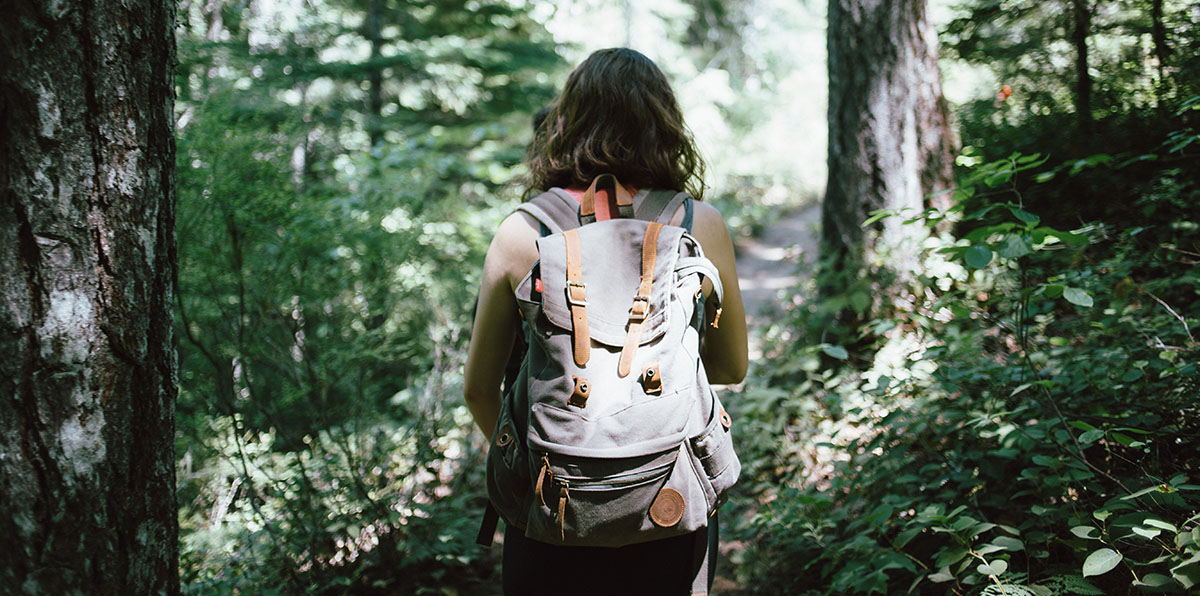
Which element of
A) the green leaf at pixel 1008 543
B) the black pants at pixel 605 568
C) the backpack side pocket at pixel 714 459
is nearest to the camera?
the backpack side pocket at pixel 714 459

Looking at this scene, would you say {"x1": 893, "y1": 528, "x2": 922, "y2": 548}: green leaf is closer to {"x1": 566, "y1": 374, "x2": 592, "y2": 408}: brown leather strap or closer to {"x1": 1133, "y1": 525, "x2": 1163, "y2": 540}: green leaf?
{"x1": 1133, "y1": 525, "x2": 1163, "y2": 540}: green leaf

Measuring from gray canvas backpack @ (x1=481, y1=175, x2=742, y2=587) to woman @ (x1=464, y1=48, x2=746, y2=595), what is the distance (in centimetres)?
13

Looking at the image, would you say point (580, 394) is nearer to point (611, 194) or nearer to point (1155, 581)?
point (611, 194)

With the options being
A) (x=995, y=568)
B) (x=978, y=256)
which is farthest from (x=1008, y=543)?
(x=978, y=256)

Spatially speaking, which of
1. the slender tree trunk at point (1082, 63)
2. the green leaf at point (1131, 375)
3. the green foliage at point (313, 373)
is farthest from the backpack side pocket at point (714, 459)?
the slender tree trunk at point (1082, 63)

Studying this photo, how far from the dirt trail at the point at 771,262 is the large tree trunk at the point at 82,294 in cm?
431

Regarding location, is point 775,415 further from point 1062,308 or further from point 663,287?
point 663,287

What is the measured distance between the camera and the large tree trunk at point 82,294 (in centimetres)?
137

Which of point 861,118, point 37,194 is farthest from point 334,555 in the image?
point 861,118

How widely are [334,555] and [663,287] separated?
96.2 inches

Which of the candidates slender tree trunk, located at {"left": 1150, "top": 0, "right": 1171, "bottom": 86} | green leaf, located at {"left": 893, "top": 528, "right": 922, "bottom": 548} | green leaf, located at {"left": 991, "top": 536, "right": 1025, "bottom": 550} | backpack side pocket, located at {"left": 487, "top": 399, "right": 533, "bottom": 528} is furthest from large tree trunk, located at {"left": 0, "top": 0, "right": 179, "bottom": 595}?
slender tree trunk, located at {"left": 1150, "top": 0, "right": 1171, "bottom": 86}

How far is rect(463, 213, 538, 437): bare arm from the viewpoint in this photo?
1586 millimetres

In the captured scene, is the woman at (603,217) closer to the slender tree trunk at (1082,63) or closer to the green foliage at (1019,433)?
the green foliage at (1019,433)

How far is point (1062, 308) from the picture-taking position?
368cm
